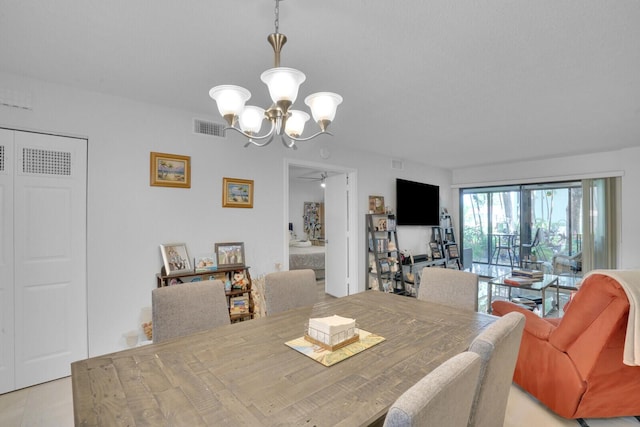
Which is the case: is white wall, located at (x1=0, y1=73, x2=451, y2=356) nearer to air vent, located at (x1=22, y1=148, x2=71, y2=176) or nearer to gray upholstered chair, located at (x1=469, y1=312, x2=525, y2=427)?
air vent, located at (x1=22, y1=148, x2=71, y2=176)

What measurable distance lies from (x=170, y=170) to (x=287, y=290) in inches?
68.7

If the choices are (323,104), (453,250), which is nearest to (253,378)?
(323,104)

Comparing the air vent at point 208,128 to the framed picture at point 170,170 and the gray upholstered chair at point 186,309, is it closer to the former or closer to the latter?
the framed picture at point 170,170

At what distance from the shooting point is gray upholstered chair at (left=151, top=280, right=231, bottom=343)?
169 cm

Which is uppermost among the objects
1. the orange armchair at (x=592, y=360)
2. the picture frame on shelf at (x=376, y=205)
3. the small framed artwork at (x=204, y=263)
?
the picture frame on shelf at (x=376, y=205)

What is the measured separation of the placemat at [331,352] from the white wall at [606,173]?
546 centimetres

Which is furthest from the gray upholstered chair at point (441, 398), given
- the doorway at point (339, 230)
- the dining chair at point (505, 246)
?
the dining chair at point (505, 246)

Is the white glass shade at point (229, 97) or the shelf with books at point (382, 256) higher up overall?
the white glass shade at point (229, 97)

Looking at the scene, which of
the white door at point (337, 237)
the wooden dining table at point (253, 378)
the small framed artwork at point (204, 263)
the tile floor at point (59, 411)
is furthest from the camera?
the white door at point (337, 237)

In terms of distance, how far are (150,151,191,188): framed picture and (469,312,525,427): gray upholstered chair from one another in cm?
288

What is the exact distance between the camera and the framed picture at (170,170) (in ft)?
9.33

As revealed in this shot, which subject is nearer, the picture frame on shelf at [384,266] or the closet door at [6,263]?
the closet door at [6,263]

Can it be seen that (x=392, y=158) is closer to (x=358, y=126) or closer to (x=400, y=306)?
(x=358, y=126)

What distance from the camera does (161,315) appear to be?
1687 mm
